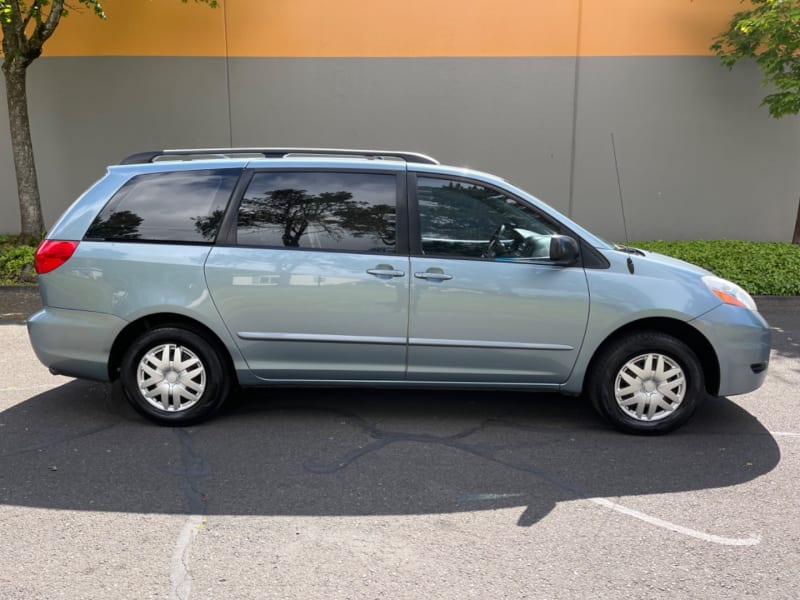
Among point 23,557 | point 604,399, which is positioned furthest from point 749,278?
point 23,557

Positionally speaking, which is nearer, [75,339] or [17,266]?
[75,339]

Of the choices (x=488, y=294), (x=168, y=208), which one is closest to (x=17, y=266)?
(x=168, y=208)

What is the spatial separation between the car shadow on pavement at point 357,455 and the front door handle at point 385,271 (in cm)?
105

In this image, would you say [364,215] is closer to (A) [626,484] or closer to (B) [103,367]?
(B) [103,367]

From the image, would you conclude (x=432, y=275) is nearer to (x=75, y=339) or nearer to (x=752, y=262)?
(x=75, y=339)

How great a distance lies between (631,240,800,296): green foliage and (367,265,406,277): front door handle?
20.5ft

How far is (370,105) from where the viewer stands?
11.3 m

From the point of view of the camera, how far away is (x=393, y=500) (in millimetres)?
3607

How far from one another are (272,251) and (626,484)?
2.57 m

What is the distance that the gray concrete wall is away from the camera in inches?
438

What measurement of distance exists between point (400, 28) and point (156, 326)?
807cm

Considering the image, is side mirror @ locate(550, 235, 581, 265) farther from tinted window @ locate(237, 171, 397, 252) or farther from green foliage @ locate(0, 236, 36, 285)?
green foliage @ locate(0, 236, 36, 285)

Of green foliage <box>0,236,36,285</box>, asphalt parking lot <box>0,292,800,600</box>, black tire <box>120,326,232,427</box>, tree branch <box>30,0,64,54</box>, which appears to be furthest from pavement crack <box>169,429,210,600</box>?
tree branch <box>30,0,64,54</box>

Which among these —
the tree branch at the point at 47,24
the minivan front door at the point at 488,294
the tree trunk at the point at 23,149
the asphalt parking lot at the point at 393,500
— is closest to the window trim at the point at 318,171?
the minivan front door at the point at 488,294
